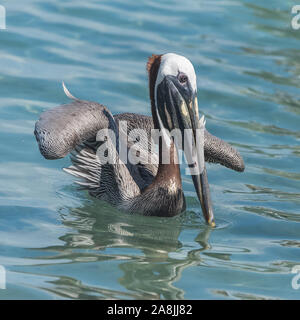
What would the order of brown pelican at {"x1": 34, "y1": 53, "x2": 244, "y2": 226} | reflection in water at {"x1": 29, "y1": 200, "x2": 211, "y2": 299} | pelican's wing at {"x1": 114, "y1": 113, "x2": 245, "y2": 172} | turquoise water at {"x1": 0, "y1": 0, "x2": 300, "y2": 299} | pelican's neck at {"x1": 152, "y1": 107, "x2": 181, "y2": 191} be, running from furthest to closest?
pelican's wing at {"x1": 114, "y1": 113, "x2": 245, "y2": 172} < pelican's neck at {"x1": 152, "y1": 107, "x2": 181, "y2": 191} < brown pelican at {"x1": 34, "y1": 53, "x2": 244, "y2": 226} < turquoise water at {"x1": 0, "y1": 0, "x2": 300, "y2": 299} < reflection in water at {"x1": 29, "y1": 200, "x2": 211, "y2": 299}

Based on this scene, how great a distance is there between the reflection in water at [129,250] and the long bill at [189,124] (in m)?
0.29

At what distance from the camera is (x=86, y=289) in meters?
4.72

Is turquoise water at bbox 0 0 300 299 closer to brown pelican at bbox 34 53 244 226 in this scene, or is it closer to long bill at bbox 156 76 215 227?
brown pelican at bbox 34 53 244 226

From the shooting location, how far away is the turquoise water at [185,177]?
16.5ft

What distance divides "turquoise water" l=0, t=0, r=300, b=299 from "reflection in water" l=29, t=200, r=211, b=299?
13mm

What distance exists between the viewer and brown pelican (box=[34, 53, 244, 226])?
19.4ft

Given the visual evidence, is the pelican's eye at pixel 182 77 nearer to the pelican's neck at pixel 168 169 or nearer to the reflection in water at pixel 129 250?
the pelican's neck at pixel 168 169

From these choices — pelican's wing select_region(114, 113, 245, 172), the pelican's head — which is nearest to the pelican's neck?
the pelican's head

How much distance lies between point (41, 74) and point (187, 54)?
232 cm

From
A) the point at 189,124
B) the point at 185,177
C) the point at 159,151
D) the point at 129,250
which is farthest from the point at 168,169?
the point at 185,177

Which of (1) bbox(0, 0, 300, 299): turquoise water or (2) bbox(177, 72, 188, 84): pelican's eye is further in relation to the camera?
(2) bbox(177, 72, 188, 84): pelican's eye

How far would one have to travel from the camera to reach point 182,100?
591 cm

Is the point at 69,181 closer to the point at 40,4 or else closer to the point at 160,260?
the point at 160,260

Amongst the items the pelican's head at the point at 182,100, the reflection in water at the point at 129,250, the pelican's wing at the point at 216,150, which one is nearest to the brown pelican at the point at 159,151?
the pelican's head at the point at 182,100
